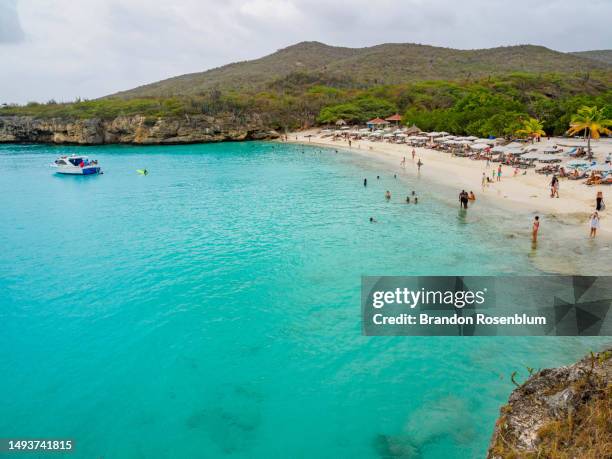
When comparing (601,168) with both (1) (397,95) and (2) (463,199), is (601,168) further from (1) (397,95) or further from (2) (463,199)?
(1) (397,95)

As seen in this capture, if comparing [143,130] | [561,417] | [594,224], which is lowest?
[594,224]

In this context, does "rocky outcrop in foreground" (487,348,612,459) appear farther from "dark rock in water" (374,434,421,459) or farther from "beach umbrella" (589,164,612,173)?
"beach umbrella" (589,164,612,173)

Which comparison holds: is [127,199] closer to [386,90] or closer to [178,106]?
[178,106]

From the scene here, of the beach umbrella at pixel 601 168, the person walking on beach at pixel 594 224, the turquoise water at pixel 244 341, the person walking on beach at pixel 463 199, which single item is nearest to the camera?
the turquoise water at pixel 244 341

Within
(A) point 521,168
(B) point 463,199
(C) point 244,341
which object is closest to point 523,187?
(A) point 521,168

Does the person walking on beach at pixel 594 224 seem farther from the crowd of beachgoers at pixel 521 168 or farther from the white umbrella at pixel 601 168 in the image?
the white umbrella at pixel 601 168

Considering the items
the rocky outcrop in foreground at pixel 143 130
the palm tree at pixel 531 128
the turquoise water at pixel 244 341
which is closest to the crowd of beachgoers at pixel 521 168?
the palm tree at pixel 531 128
